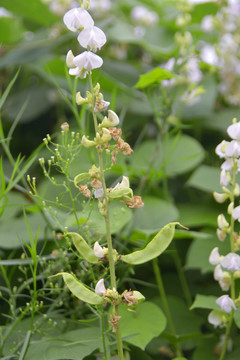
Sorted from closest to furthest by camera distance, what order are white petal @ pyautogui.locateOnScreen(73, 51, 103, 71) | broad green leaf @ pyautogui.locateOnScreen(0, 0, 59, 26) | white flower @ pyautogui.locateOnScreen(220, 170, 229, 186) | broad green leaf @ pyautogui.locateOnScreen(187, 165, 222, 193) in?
white petal @ pyautogui.locateOnScreen(73, 51, 103, 71)
white flower @ pyautogui.locateOnScreen(220, 170, 229, 186)
broad green leaf @ pyautogui.locateOnScreen(187, 165, 222, 193)
broad green leaf @ pyautogui.locateOnScreen(0, 0, 59, 26)

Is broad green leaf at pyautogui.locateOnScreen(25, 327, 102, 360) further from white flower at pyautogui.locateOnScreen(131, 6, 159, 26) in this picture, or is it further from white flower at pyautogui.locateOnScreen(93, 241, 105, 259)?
white flower at pyautogui.locateOnScreen(131, 6, 159, 26)

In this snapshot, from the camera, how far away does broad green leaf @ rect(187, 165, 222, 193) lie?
92 cm

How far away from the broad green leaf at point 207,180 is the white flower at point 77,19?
1.77ft

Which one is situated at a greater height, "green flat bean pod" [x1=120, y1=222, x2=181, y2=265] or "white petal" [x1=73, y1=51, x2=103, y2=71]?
"white petal" [x1=73, y1=51, x2=103, y2=71]

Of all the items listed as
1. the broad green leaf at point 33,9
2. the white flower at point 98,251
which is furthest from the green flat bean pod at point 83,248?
the broad green leaf at point 33,9

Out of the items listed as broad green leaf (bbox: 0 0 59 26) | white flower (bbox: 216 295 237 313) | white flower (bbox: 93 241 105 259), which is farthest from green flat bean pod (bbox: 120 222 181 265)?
broad green leaf (bbox: 0 0 59 26)

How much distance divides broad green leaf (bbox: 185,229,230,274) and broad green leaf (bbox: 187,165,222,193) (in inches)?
3.9

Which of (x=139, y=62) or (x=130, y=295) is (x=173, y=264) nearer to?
(x=130, y=295)

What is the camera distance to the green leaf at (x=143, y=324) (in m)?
0.62

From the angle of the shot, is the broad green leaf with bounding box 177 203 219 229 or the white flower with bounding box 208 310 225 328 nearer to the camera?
the white flower with bounding box 208 310 225 328

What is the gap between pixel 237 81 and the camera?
50.1 inches

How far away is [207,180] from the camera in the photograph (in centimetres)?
94

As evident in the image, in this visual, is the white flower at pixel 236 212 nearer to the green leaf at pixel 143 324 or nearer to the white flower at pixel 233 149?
the white flower at pixel 233 149

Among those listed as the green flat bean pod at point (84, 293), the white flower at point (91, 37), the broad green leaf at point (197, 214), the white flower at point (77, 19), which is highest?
the white flower at point (77, 19)
